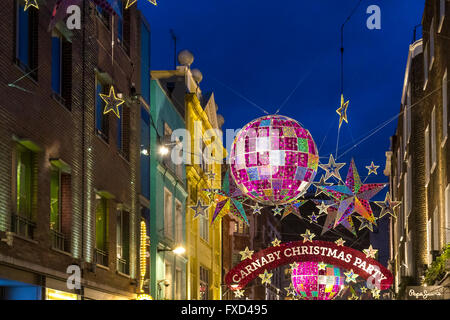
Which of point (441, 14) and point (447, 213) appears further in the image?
point (441, 14)

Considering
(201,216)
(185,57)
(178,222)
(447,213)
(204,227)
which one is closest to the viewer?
(447,213)

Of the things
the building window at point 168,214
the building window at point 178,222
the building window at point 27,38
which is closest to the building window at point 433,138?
the building window at point 168,214

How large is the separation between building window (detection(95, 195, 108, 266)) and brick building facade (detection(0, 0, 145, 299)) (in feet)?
0.11

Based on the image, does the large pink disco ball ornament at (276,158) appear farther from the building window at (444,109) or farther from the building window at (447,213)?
the building window at (444,109)

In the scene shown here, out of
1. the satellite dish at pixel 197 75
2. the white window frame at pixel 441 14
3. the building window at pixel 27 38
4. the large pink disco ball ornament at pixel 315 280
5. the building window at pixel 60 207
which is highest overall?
the satellite dish at pixel 197 75

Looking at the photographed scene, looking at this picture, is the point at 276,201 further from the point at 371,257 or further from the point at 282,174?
the point at 371,257

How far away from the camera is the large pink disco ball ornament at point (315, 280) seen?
3566cm

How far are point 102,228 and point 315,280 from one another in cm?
1098

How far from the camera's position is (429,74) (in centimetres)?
3142

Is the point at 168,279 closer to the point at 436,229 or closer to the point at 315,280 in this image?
the point at 315,280

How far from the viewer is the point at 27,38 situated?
21.0 m

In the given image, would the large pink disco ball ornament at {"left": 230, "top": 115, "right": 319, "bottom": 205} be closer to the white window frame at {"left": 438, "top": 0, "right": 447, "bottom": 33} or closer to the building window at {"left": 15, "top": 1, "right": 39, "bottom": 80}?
the building window at {"left": 15, "top": 1, "right": 39, "bottom": 80}

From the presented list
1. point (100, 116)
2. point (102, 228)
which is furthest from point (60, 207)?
point (100, 116)

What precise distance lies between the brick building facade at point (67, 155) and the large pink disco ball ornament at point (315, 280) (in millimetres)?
7346
